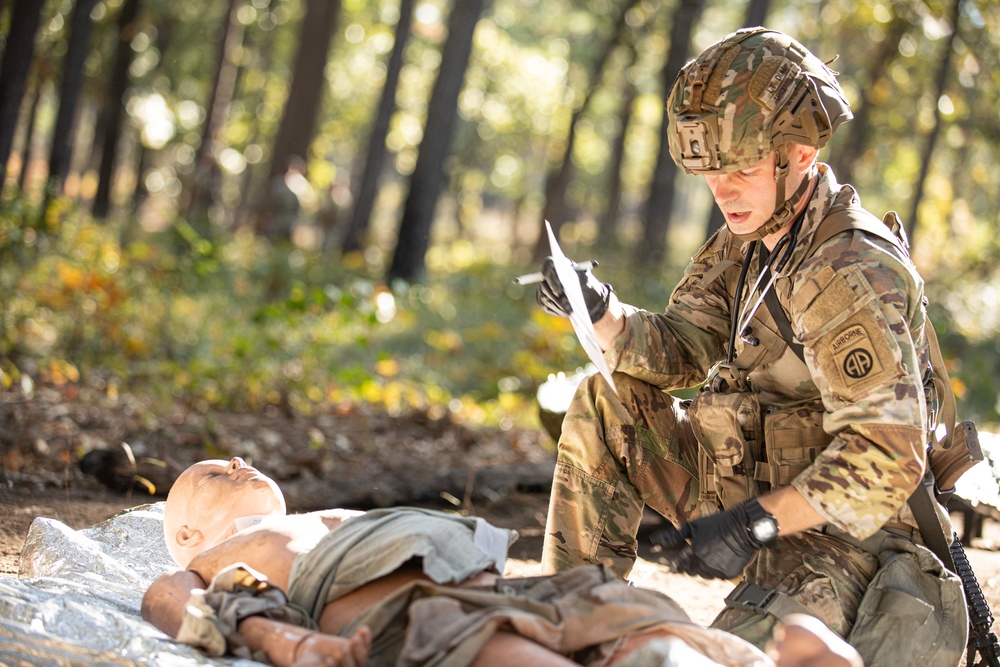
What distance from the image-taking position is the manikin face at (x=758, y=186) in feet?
11.1

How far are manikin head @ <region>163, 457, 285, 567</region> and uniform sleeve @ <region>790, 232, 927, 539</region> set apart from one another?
5.64 feet

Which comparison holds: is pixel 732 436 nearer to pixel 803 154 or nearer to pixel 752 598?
pixel 752 598

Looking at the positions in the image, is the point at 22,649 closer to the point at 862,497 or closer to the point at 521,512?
the point at 862,497

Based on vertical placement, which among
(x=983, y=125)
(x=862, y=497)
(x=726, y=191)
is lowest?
(x=862, y=497)

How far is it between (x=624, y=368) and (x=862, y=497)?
0.97 metres

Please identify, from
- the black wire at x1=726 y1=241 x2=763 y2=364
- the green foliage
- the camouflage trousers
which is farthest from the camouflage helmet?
the green foliage

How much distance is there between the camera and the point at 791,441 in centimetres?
337

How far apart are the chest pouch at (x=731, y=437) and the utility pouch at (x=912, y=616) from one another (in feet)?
1.64

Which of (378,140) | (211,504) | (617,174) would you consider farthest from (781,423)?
(617,174)

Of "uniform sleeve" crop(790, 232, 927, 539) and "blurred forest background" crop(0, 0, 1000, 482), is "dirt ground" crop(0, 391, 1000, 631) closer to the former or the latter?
"blurred forest background" crop(0, 0, 1000, 482)

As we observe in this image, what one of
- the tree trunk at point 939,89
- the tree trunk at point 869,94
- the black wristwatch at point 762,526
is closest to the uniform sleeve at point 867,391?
the black wristwatch at point 762,526

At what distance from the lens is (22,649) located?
2703 millimetres

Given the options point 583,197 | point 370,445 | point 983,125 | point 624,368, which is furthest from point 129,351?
→ point 583,197

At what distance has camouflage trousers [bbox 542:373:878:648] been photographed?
358cm
